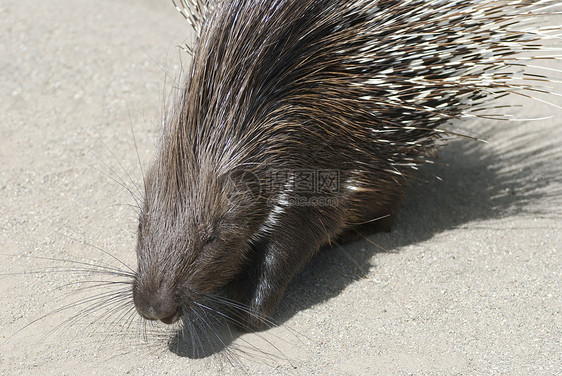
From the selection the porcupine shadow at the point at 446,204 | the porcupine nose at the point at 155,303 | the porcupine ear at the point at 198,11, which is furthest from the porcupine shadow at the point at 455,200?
the porcupine ear at the point at 198,11

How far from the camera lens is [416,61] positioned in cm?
301

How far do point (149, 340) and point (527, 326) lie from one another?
1792 millimetres

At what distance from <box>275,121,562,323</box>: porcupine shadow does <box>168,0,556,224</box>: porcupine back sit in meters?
0.50

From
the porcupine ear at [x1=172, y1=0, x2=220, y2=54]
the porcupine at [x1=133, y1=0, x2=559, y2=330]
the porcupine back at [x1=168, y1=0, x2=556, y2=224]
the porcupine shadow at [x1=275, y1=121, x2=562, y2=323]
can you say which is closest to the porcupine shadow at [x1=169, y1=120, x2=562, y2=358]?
the porcupine shadow at [x1=275, y1=121, x2=562, y2=323]

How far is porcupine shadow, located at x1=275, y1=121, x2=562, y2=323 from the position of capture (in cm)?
334

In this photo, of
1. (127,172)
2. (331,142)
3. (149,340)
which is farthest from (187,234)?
(127,172)

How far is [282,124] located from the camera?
113 inches

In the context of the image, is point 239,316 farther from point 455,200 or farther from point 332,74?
point 455,200

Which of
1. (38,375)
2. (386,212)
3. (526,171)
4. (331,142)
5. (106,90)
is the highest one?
(106,90)

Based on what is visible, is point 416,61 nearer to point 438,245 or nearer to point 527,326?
point 438,245

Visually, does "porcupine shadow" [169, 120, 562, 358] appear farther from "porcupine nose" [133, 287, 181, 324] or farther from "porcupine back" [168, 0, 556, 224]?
"porcupine back" [168, 0, 556, 224]

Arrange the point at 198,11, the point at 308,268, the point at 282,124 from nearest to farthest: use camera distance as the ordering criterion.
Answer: the point at 282,124 → the point at 198,11 → the point at 308,268

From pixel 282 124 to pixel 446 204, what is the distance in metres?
1.55

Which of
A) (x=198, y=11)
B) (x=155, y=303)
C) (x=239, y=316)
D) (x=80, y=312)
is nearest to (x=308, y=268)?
(x=239, y=316)
